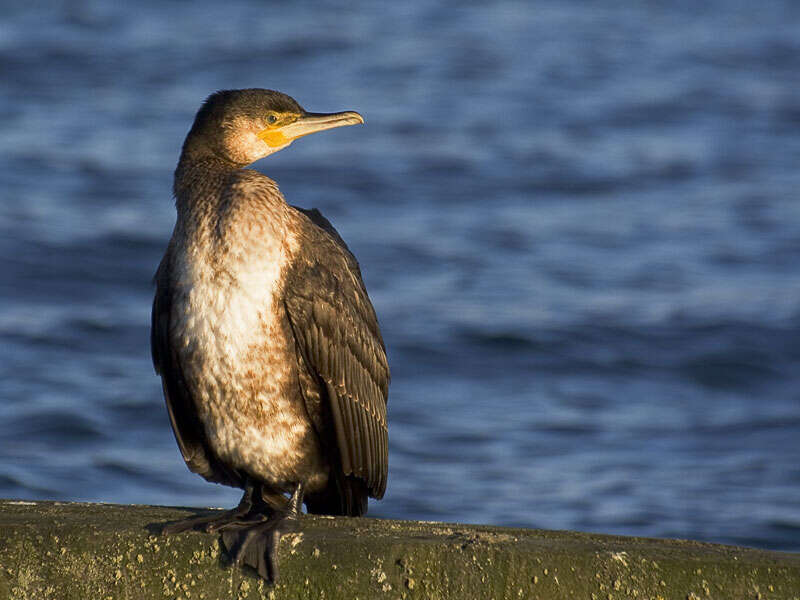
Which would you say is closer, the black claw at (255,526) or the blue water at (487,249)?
the black claw at (255,526)

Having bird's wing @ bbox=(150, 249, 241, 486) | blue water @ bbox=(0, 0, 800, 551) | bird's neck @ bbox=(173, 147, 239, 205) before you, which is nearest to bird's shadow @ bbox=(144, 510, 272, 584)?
bird's wing @ bbox=(150, 249, 241, 486)

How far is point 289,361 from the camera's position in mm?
3971

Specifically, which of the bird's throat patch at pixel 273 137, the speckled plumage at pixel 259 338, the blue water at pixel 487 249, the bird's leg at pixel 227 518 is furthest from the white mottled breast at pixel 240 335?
the blue water at pixel 487 249

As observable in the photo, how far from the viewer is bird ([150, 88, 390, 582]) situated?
3.86m

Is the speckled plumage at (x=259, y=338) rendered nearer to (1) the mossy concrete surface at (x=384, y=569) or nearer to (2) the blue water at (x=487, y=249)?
(1) the mossy concrete surface at (x=384, y=569)

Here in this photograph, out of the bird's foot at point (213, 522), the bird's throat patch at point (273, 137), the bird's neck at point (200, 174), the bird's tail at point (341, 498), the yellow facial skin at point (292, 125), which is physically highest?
the yellow facial skin at point (292, 125)

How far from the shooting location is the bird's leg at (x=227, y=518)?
3.45 meters

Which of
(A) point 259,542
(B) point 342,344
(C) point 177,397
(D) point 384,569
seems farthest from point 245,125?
(D) point 384,569

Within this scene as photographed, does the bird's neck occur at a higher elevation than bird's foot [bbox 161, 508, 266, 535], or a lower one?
higher

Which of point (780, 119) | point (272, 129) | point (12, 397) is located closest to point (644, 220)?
point (780, 119)

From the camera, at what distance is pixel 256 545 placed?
10.7 feet

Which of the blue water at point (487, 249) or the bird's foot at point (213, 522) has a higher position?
the blue water at point (487, 249)

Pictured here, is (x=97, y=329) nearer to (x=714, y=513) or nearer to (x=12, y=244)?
(x=12, y=244)

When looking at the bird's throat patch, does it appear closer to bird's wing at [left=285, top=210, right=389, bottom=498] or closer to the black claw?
bird's wing at [left=285, top=210, right=389, bottom=498]
